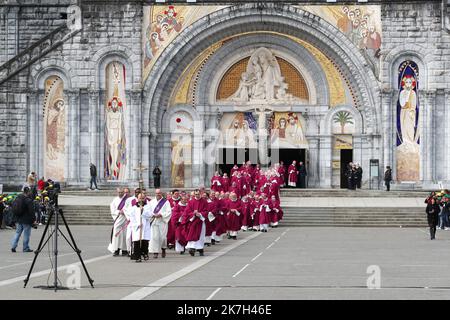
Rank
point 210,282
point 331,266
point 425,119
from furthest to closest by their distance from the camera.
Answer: point 425,119 → point 331,266 → point 210,282

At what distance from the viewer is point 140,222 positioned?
30.5 metres

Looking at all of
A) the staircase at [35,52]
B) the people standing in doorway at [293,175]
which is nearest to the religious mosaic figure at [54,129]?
the staircase at [35,52]

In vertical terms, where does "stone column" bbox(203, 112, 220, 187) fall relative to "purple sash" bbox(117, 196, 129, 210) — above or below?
above

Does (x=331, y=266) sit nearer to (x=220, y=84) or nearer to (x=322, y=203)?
(x=322, y=203)

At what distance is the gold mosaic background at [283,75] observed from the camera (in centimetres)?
6059

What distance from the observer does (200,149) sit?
60500mm

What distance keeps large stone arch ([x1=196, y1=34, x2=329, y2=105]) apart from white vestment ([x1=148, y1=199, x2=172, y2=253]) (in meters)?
28.9

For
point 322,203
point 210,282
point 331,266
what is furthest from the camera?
point 322,203

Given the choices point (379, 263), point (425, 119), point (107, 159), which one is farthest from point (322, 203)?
point (379, 263)

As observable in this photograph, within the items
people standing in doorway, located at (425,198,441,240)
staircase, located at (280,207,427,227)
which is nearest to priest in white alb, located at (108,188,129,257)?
people standing in doorway, located at (425,198,441,240)

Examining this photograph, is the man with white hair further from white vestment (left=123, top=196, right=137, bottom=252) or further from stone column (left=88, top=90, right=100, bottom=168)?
stone column (left=88, top=90, right=100, bottom=168)

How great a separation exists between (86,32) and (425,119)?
18040 millimetres

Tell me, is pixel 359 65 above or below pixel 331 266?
above

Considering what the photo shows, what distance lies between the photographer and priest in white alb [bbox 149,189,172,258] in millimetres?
31406
